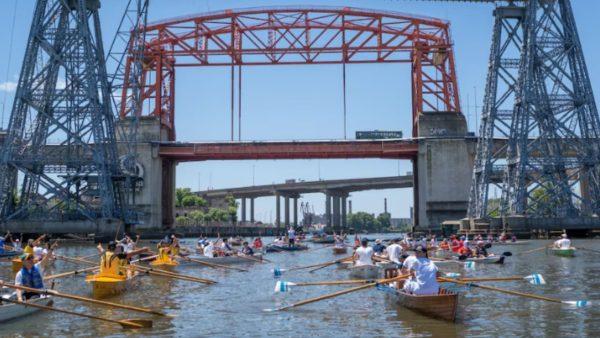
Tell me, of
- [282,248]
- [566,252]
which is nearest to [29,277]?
[566,252]

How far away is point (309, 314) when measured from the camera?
68.5 feet

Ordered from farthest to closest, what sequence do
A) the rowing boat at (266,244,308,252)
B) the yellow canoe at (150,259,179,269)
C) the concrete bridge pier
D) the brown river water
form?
the concrete bridge pier
the rowing boat at (266,244,308,252)
the yellow canoe at (150,259,179,269)
the brown river water

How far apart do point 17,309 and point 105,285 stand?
5.69m

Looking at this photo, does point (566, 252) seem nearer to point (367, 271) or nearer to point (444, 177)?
point (367, 271)

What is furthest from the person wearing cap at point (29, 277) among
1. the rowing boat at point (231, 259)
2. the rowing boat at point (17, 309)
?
the rowing boat at point (231, 259)

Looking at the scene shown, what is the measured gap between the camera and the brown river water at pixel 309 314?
1761cm

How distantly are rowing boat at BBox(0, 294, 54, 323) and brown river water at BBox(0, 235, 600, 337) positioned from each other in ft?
0.59

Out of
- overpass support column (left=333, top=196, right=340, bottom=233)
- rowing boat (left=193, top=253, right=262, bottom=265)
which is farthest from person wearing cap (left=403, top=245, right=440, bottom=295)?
overpass support column (left=333, top=196, right=340, bottom=233)

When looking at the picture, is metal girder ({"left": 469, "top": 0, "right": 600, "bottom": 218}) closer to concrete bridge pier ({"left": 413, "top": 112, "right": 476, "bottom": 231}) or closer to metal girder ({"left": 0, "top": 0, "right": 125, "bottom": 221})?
concrete bridge pier ({"left": 413, "top": 112, "right": 476, "bottom": 231})

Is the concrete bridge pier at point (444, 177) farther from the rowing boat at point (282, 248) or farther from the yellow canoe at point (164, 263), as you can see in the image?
the yellow canoe at point (164, 263)

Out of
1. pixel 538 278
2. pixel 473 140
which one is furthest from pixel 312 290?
pixel 473 140

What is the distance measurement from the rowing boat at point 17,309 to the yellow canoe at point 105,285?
13.0ft

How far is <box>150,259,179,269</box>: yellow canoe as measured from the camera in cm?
3456

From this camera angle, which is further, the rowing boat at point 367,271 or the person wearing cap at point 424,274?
the rowing boat at point 367,271
